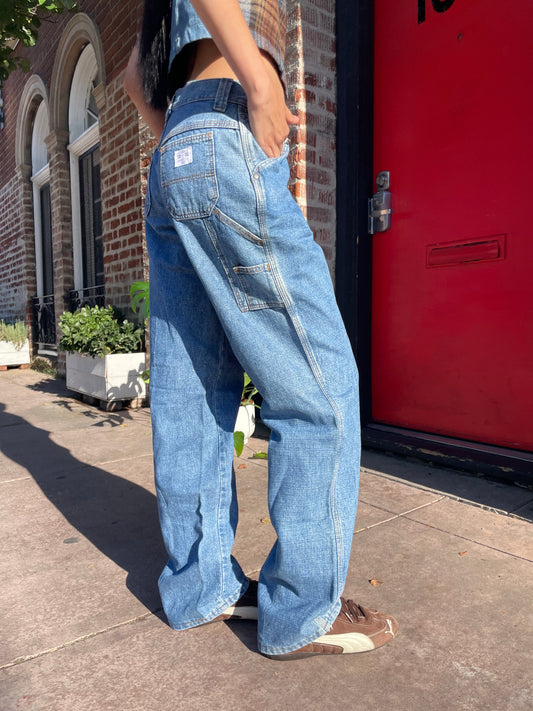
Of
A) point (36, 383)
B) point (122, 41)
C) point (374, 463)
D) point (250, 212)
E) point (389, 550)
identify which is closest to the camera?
point (250, 212)

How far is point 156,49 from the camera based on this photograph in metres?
1.42

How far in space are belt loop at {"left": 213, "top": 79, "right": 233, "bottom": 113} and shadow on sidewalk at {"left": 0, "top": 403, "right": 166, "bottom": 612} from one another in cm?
140

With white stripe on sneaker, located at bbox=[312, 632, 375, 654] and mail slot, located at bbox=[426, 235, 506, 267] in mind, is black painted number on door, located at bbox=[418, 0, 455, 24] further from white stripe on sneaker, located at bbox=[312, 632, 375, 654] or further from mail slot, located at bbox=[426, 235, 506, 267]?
white stripe on sneaker, located at bbox=[312, 632, 375, 654]

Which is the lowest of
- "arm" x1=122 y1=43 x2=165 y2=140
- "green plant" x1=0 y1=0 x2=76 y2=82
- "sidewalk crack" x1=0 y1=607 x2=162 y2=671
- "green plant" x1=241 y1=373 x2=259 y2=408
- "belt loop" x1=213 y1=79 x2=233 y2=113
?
"sidewalk crack" x1=0 y1=607 x2=162 y2=671

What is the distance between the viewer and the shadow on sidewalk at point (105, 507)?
6.15ft

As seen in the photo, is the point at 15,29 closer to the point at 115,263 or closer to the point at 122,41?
the point at 122,41

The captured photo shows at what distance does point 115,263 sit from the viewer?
517cm

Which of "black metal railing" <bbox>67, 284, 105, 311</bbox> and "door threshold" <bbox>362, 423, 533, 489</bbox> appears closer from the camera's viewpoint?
"door threshold" <bbox>362, 423, 533, 489</bbox>

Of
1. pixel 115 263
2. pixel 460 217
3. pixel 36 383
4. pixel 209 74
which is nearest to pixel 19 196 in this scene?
pixel 36 383

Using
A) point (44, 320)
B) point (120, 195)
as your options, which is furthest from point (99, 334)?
point (44, 320)

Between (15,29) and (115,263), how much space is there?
6.55ft

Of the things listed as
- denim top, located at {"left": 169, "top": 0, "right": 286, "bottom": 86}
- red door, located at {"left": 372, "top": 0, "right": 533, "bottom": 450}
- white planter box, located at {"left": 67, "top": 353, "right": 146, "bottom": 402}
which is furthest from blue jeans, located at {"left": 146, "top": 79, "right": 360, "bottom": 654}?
white planter box, located at {"left": 67, "top": 353, "right": 146, "bottom": 402}

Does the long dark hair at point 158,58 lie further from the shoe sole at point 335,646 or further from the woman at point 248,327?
the shoe sole at point 335,646

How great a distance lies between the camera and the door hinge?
10.1ft
